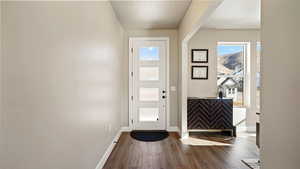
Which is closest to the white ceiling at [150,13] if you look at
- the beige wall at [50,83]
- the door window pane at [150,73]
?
the beige wall at [50,83]

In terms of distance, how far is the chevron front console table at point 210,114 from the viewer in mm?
3592

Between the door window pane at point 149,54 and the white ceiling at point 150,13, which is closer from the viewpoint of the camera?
the white ceiling at point 150,13

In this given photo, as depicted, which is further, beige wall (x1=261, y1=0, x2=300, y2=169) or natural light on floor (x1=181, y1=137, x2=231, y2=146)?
natural light on floor (x1=181, y1=137, x2=231, y2=146)

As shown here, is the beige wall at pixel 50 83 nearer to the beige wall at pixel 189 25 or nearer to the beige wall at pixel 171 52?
the beige wall at pixel 189 25

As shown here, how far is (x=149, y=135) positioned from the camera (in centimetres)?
364

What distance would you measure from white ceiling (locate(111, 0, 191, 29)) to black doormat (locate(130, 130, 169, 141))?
8.55ft

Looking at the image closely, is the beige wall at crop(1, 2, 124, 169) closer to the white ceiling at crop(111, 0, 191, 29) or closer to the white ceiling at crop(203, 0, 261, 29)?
the white ceiling at crop(111, 0, 191, 29)

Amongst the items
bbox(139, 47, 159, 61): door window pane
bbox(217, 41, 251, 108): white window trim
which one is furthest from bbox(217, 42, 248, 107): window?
bbox(139, 47, 159, 61): door window pane

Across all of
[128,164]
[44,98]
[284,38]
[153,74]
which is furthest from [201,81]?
[44,98]

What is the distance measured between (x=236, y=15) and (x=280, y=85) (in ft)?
9.80

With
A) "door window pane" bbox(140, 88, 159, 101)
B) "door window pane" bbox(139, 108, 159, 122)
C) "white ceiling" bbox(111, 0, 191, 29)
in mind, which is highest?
"white ceiling" bbox(111, 0, 191, 29)

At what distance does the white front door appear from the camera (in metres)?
3.97

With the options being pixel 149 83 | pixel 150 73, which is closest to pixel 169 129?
pixel 149 83

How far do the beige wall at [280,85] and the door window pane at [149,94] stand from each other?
3.13m
